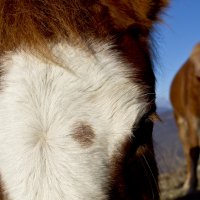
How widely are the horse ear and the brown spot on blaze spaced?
0.57 metres

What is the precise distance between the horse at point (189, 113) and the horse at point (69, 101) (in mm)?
5816

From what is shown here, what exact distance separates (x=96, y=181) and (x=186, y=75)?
817 centimetres

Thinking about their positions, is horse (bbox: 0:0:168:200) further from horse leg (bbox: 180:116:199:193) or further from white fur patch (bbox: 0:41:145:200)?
horse leg (bbox: 180:116:199:193)

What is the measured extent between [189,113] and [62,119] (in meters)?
7.52

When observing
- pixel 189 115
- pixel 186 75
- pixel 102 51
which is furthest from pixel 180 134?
pixel 102 51

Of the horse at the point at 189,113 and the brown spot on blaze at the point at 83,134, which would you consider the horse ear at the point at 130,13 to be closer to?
the brown spot on blaze at the point at 83,134

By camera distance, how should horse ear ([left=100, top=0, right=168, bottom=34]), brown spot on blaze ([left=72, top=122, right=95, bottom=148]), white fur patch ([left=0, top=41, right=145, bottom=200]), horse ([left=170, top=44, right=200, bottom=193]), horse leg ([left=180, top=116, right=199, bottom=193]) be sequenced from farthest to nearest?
horse leg ([left=180, top=116, right=199, bottom=193]) → horse ([left=170, top=44, right=200, bottom=193]) → horse ear ([left=100, top=0, right=168, bottom=34]) → brown spot on blaze ([left=72, top=122, right=95, bottom=148]) → white fur patch ([left=0, top=41, right=145, bottom=200])

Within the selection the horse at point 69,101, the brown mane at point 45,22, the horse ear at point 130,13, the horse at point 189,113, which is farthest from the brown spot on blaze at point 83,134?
the horse at point 189,113

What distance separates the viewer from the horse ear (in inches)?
84.6

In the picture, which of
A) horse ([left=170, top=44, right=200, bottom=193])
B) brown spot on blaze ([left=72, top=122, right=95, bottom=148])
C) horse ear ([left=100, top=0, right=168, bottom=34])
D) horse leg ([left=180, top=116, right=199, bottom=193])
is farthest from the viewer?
horse leg ([left=180, top=116, right=199, bottom=193])

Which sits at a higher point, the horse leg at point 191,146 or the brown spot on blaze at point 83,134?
the brown spot on blaze at point 83,134

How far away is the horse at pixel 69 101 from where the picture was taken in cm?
171

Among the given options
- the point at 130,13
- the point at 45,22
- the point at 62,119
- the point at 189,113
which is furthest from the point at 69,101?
the point at 189,113

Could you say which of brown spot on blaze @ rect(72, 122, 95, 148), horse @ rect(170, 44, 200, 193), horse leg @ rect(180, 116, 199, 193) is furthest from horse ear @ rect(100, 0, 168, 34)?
horse leg @ rect(180, 116, 199, 193)
